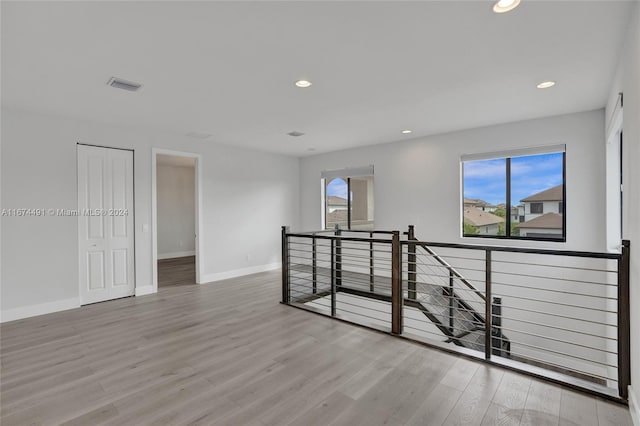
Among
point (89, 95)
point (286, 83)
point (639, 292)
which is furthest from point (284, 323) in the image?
point (89, 95)

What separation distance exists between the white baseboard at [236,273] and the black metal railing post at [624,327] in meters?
5.45

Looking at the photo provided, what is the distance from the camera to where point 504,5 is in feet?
6.44

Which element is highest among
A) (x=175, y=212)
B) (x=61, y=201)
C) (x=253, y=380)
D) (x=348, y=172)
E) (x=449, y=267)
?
(x=348, y=172)

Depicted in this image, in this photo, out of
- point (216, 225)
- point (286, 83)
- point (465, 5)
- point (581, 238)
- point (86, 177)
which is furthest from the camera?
point (216, 225)

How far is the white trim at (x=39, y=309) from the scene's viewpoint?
387 centimetres

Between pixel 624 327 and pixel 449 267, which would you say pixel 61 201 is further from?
pixel 624 327

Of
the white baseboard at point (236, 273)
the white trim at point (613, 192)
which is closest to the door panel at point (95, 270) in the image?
the white baseboard at point (236, 273)

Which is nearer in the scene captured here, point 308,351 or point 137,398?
point 137,398

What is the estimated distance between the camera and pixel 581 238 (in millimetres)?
4156

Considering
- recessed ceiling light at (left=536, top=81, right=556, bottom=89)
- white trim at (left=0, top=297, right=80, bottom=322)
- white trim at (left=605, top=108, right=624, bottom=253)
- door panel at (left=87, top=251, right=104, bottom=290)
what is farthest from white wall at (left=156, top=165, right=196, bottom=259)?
white trim at (left=605, top=108, right=624, bottom=253)

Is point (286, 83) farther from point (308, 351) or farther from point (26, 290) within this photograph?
point (26, 290)

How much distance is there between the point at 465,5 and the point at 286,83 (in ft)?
5.66

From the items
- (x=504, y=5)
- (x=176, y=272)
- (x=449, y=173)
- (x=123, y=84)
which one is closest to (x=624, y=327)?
(x=504, y=5)

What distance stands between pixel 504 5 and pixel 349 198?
5.06 m
